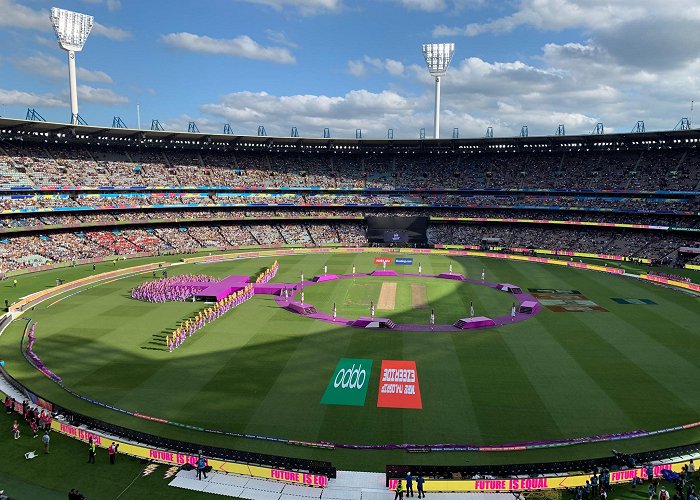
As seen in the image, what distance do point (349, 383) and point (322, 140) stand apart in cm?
6574

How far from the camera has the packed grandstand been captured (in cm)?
6806

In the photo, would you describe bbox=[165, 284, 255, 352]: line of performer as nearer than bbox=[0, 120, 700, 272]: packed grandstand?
Yes

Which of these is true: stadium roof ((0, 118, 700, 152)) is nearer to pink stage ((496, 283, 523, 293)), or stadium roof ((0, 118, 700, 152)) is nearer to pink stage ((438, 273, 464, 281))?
pink stage ((438, 273, 464, 281))

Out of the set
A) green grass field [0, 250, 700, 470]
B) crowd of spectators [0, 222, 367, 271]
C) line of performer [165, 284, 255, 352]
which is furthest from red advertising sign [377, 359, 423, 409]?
crowd of spectators [0, 222, 367, 271]

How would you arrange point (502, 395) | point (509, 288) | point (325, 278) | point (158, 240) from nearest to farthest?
point (502, 395) → point (509, 288) → point (325, 278) → point (158, 240)

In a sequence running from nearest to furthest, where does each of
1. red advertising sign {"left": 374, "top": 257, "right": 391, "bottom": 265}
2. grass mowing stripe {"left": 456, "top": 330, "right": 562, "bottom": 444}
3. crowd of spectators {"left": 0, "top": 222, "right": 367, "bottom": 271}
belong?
grass mowing stripe {"left": 456, "top": 330, "right": 562, "bottom": 444}, crowd of spectators {"left": 0, "top": 222, "right": 367, "bottom": 271}, red advertising sign {"left": 374, "top": 257, "right": 391, "bottom": 265}

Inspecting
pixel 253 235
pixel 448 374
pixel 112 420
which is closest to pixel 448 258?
pixel 253 235

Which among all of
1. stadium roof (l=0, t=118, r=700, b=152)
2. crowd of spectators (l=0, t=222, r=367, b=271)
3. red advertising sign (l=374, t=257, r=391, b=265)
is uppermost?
stadium roof (l=0, t=118, r=700, b=152)

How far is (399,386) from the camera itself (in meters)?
25.8

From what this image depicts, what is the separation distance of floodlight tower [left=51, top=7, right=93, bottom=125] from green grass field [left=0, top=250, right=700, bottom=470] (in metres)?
50.5

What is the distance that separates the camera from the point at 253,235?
82938 mm

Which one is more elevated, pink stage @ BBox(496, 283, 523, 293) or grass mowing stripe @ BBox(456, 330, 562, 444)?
pink stage @ BBox(496, 283, 523, 293)

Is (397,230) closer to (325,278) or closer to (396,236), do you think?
(396,236)

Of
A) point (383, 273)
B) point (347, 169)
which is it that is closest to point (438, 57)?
point (347, 169)
